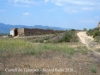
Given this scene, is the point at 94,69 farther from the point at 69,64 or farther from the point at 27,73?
the point at 27,73

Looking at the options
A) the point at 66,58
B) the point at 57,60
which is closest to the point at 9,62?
the point at 57,60

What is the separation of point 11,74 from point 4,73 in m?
0.29

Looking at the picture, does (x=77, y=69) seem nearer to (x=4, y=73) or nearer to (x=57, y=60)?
(x=57, y=60)

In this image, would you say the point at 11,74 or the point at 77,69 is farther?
the point at 77,69

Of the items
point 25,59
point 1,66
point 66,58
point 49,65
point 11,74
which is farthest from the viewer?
point 66,58

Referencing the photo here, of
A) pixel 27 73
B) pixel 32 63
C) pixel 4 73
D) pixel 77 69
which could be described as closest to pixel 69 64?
pixel 77 69

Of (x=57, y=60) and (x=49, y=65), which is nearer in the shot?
(x=49, y=65)

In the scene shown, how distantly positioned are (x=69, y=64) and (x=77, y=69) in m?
0.94

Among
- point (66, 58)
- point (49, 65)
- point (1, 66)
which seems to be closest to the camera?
point (1, 66)

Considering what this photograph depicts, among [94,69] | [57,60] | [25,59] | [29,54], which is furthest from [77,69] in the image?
[29,54]

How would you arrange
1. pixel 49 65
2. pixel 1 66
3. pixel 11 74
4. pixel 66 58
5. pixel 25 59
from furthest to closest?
pixel 66 58, pixel 25 59, pixel 49 65, pixel 1 66, pixel 11 74

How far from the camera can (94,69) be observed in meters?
11.4

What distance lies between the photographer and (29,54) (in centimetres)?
1437

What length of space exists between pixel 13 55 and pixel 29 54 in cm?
109
